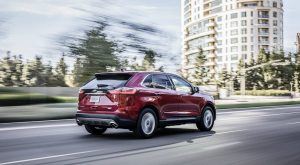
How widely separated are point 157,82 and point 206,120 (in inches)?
99.8

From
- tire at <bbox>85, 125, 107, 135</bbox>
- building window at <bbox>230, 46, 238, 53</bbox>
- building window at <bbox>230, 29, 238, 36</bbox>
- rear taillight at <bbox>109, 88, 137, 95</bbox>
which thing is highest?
building window at <bbox>230, 29, 238, 36</bbox>

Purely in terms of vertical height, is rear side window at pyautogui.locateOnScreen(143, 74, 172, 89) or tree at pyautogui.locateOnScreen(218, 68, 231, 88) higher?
→ tree at pyautogui.locateOnScreen(218, 68, 231, 88)

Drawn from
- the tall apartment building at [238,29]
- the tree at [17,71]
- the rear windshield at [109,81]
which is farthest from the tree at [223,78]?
the rear windshield at [109,81]

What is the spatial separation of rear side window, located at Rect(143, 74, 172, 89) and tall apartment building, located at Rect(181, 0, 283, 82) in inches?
4906

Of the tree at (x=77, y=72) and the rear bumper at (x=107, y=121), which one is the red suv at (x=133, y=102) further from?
the tree at (x=77, y=72)

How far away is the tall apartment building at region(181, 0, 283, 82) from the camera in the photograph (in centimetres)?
13988

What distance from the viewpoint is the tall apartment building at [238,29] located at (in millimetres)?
139875

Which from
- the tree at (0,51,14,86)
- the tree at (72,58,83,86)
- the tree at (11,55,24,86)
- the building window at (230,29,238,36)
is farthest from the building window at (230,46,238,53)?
the tree at (72,58,83,86)

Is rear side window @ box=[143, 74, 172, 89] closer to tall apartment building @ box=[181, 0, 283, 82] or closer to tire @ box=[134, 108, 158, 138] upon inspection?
tire @ box=[134, 108, 158, 138]

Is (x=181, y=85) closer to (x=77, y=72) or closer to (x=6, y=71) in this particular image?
(x=77, y=72)

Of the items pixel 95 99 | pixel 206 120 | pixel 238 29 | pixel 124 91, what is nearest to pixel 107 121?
pixel 95 99

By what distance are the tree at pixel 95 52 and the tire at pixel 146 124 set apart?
16406 mm

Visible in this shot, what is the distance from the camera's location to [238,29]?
141000 mm

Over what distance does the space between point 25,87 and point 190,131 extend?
25699 mm
